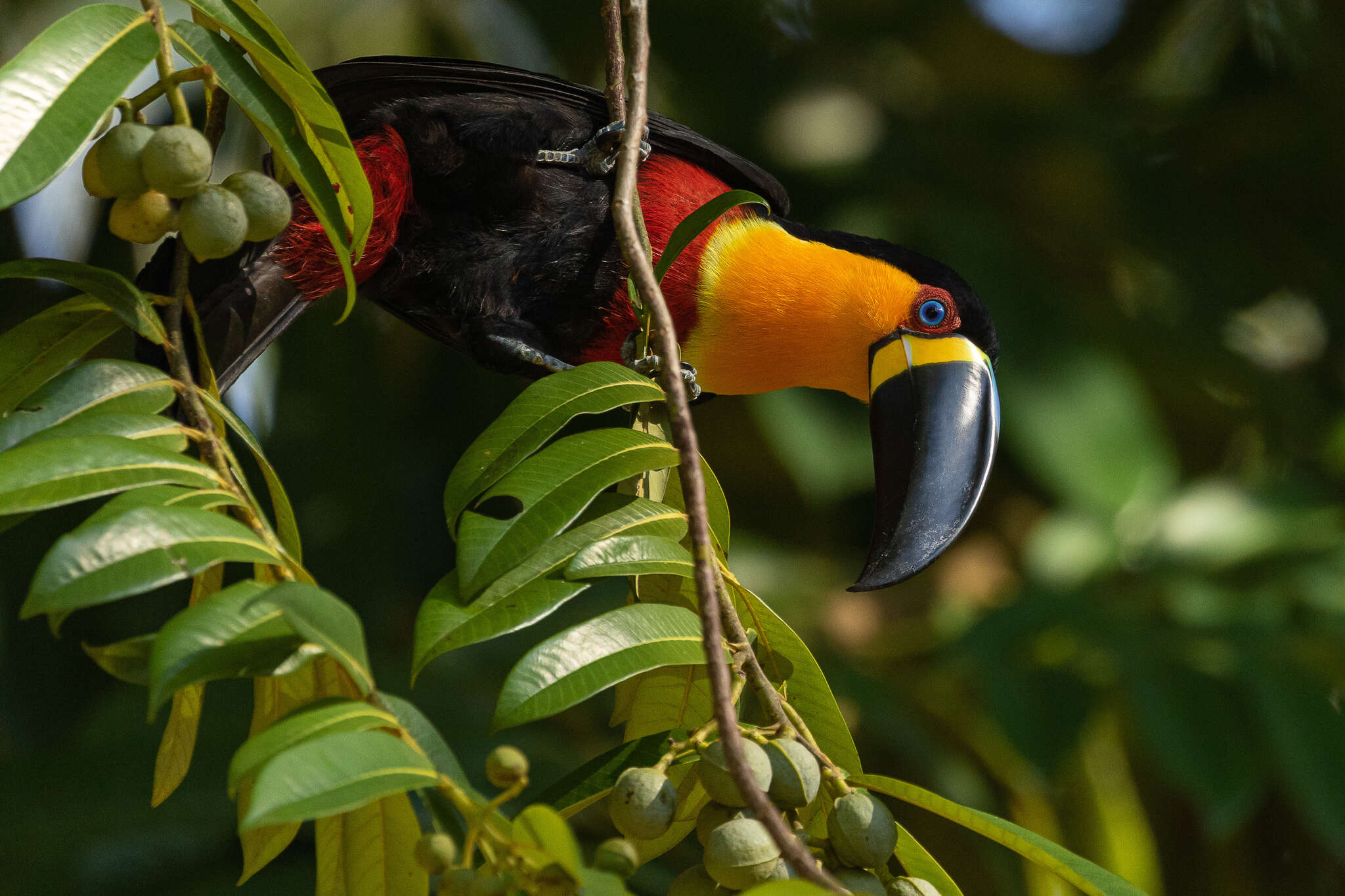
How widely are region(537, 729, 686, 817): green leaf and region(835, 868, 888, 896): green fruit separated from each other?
0.16 meters

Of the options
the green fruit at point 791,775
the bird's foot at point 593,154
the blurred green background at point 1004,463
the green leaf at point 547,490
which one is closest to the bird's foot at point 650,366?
the green leaf at point 547,490

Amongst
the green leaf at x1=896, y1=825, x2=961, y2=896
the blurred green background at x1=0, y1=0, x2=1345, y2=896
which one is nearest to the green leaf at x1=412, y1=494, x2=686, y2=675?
the green leaf at x1=896, y1=825, x2=961, y2=896

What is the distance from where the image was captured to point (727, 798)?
88cm

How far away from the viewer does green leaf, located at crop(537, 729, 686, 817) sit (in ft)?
3.18

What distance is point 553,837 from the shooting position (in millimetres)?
684

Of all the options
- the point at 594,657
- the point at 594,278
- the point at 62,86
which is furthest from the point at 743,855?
the point at 594,278

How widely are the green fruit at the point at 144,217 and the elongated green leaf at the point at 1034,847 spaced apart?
2.28 ft

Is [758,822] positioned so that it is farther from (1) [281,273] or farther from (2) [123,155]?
(1) [281,273]

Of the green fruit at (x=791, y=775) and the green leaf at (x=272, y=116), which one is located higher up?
the green leaf at (x=272, y=116)

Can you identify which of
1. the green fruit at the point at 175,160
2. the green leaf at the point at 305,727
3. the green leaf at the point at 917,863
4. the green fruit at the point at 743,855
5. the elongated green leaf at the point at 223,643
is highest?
the green fruit at the point at 175,160

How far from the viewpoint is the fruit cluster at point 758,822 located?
844 mm

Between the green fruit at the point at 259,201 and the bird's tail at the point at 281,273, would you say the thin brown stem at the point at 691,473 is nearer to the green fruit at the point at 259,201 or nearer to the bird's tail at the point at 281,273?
the green fruit at the point at 259,201

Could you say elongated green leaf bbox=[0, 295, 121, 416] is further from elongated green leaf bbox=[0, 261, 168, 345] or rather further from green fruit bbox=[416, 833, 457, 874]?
green fruit bbox=[416, 833, 457, 874]

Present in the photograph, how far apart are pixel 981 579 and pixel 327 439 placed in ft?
5.62
